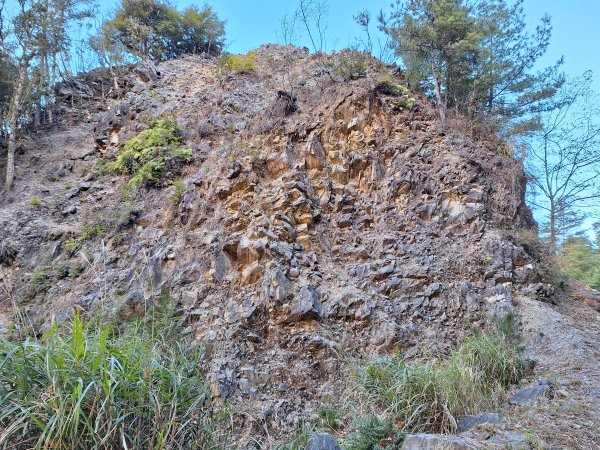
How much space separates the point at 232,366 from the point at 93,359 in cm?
341

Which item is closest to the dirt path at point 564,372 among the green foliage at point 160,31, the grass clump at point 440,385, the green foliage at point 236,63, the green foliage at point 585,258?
the grass clump at point 440,385

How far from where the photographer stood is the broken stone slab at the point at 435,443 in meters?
3.08

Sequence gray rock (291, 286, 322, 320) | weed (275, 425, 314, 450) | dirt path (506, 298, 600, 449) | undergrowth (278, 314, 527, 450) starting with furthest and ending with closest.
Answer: gray rock (291, 286, 322, 320), weed (275, 425, 314, 450), undergrowth (278, 314, 527, 450), dirt path (506, 298, 600, 449)

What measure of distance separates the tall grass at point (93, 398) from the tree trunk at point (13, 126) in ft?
30.6

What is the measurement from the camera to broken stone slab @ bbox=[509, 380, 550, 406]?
14.0 ft

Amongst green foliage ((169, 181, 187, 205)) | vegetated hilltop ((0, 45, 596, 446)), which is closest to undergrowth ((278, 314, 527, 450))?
vegetated hilltop ((0, 45, 596, 446))

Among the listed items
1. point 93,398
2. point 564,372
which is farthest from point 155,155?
point 564,372

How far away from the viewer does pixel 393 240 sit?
24.6ft

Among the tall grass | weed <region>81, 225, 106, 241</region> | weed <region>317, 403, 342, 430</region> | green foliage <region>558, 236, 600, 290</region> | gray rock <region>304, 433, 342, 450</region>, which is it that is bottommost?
weed <region>317, 403, 342, 430</region>

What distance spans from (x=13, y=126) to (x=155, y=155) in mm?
4224

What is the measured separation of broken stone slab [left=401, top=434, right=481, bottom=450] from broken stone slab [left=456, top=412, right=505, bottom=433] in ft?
1.86

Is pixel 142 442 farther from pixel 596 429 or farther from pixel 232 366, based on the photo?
pixel 596 429

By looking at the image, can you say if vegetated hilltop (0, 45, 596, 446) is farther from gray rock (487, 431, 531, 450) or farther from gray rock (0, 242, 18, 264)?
gray rock (487, 431, 531, 450)

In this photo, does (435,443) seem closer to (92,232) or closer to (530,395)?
(530,395)
